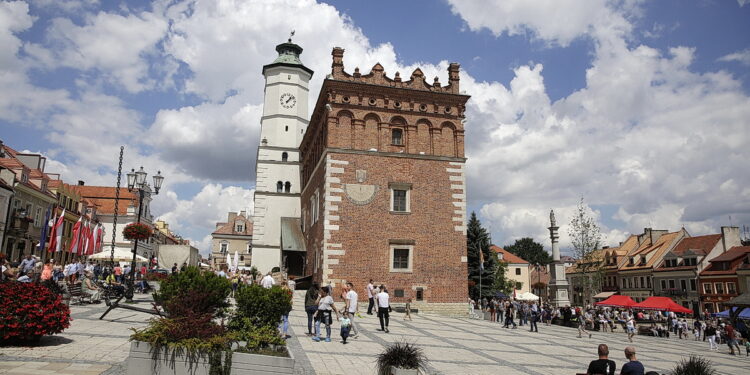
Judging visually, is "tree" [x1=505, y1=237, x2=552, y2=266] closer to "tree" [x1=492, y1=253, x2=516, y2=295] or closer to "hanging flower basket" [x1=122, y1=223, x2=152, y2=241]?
"tree" [x1=492, y1=253, x2=516, y2=295]

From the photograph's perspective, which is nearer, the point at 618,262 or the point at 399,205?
the point at 399,205

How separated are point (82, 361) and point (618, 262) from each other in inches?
2675

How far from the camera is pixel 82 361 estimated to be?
8.91 meters

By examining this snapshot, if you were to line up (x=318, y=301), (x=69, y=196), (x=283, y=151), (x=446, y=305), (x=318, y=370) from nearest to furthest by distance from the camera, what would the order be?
(x=318, y=370) → (x=318, y=301) → (x=446, y=305) → (x=283, y=151) → (x=69, y=196)

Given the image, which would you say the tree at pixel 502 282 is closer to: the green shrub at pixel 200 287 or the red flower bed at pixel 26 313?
the green shrub at pixel 200 287

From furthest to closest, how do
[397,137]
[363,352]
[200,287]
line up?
[397,137]
[363,352]
[200,287]

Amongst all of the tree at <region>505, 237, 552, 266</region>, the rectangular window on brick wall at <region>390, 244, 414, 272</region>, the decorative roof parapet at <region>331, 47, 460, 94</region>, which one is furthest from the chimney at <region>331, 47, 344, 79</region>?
the tree at <region>505, 237, 552, 266</region>

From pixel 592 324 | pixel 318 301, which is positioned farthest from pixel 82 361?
pixel 592 324

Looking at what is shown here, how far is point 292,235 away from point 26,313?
92.8 feet

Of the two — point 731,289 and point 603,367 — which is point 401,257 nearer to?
point 603,367

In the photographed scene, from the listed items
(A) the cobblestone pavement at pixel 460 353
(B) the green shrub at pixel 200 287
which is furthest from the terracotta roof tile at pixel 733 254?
(B) the green shrub at pixel 200 287

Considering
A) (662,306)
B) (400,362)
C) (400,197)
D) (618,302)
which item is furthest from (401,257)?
(400,362)

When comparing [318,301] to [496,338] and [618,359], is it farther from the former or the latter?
[618,359]

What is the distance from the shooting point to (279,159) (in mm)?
42594
